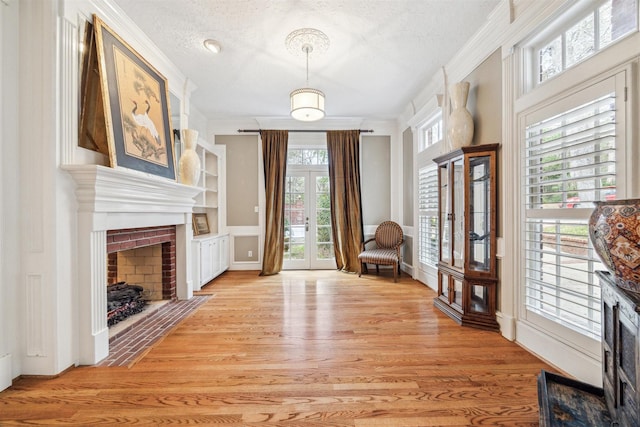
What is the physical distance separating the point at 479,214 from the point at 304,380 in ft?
7.16

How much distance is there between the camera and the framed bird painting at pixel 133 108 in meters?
2.19

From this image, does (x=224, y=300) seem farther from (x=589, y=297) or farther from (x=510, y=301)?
(x=589, y=297)

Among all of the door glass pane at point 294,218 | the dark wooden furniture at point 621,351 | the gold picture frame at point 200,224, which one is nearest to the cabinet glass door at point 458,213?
the dark wooden furniture at point 621,351

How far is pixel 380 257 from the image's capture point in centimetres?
455

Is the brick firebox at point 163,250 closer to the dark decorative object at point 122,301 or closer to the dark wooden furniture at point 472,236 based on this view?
the dark decorative object at point 122,301

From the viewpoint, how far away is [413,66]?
11.1 feet

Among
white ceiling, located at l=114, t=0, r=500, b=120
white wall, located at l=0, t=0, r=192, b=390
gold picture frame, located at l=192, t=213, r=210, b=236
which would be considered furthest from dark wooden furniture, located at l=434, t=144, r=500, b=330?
gold picture frame, located at l=192, t=213, r=210, b=236

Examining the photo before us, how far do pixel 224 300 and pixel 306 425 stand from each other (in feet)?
7.70

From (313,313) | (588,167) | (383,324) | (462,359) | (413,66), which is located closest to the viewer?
(588,167)

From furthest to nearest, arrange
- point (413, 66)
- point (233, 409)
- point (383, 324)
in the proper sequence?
point (413, 66) < point (383, 324) < point (233, 409)

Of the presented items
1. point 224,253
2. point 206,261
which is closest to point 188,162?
point 206,261

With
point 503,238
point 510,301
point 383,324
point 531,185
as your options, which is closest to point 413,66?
point 531,185

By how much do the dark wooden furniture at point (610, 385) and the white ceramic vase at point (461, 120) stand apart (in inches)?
72.0

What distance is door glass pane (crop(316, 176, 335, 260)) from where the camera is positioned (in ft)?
17.5
